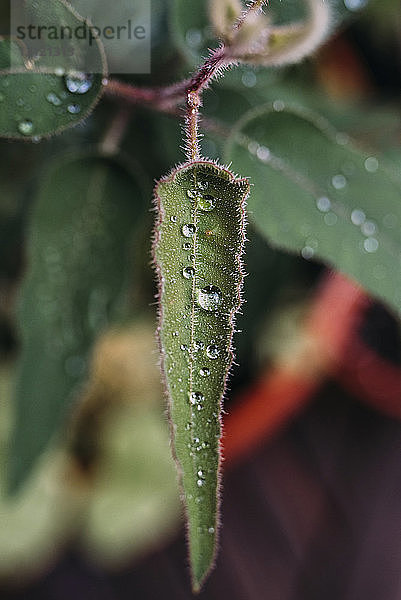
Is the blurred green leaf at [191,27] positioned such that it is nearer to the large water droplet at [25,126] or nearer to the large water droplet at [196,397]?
the large water droplet at [25,126]

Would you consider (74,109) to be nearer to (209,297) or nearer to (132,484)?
(209,297)

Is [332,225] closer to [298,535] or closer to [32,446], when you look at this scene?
[32,446]

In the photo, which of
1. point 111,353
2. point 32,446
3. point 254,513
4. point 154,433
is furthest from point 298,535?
point 32,446

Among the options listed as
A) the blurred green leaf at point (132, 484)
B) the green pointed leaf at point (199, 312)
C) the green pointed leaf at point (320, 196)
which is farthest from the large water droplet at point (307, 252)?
the blurred green leaf at point (132, 484)

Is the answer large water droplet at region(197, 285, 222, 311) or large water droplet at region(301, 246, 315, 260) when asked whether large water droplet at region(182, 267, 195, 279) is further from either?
large water droplet at region(301, 246, 315, 260)

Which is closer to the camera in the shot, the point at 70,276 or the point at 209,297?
the point at 209,297

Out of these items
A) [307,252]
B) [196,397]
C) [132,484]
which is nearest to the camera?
[196,397]

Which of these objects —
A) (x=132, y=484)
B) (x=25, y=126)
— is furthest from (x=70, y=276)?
(x=132, y=484)
